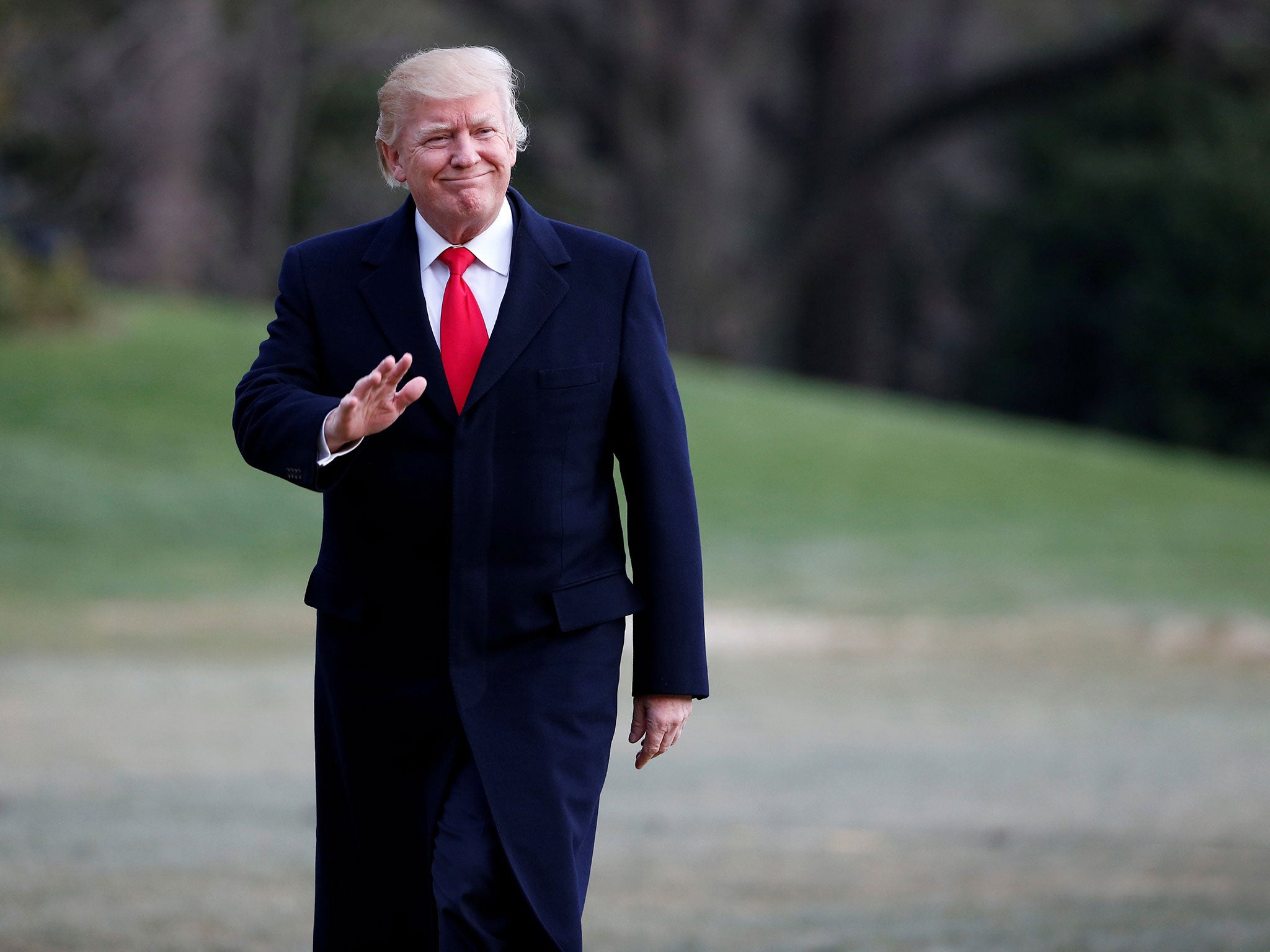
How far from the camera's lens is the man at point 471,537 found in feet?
10.7

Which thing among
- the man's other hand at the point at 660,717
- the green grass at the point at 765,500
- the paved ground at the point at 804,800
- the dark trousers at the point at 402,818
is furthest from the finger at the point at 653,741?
the green grass at the point at 765,500

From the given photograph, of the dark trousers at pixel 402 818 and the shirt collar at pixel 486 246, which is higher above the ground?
the shirt collar at pixel 486 246

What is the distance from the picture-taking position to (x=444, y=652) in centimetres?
328

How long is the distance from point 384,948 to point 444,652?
536 mm

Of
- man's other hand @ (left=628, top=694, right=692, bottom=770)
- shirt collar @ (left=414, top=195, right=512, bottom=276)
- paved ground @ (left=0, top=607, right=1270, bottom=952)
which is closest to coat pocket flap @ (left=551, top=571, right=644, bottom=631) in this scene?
man's other hand @ (left=628, top=694, right=692, bottom=770)

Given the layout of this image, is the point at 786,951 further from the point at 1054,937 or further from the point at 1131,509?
the point at 1131,509

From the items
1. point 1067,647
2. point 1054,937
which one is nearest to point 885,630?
point 1067,647

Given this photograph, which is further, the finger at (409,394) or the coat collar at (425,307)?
the coat collar at (425,307)

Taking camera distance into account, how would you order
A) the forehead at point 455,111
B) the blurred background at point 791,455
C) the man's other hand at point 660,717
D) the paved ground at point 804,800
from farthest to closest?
the blurred background at point 791,455 < the paved ground at point 804,800 < the man's other hand at point 660,717 < the forehead at point 455,111

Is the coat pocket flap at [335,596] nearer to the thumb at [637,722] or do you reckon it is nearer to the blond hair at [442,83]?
the thumb at [637,722]

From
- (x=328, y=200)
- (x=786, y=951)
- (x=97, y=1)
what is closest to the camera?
(x=786, y=951)

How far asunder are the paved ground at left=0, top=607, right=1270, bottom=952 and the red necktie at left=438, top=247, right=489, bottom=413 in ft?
8.05

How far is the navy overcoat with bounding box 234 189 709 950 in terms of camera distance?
3264 mm

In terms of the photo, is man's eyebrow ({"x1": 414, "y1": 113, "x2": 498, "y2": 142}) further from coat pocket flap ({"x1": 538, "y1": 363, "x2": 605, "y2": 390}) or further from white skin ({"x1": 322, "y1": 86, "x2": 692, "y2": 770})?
coat pocket flap ({"x1": 538, "y1": 363, "x2": 605, "y2": 390})
